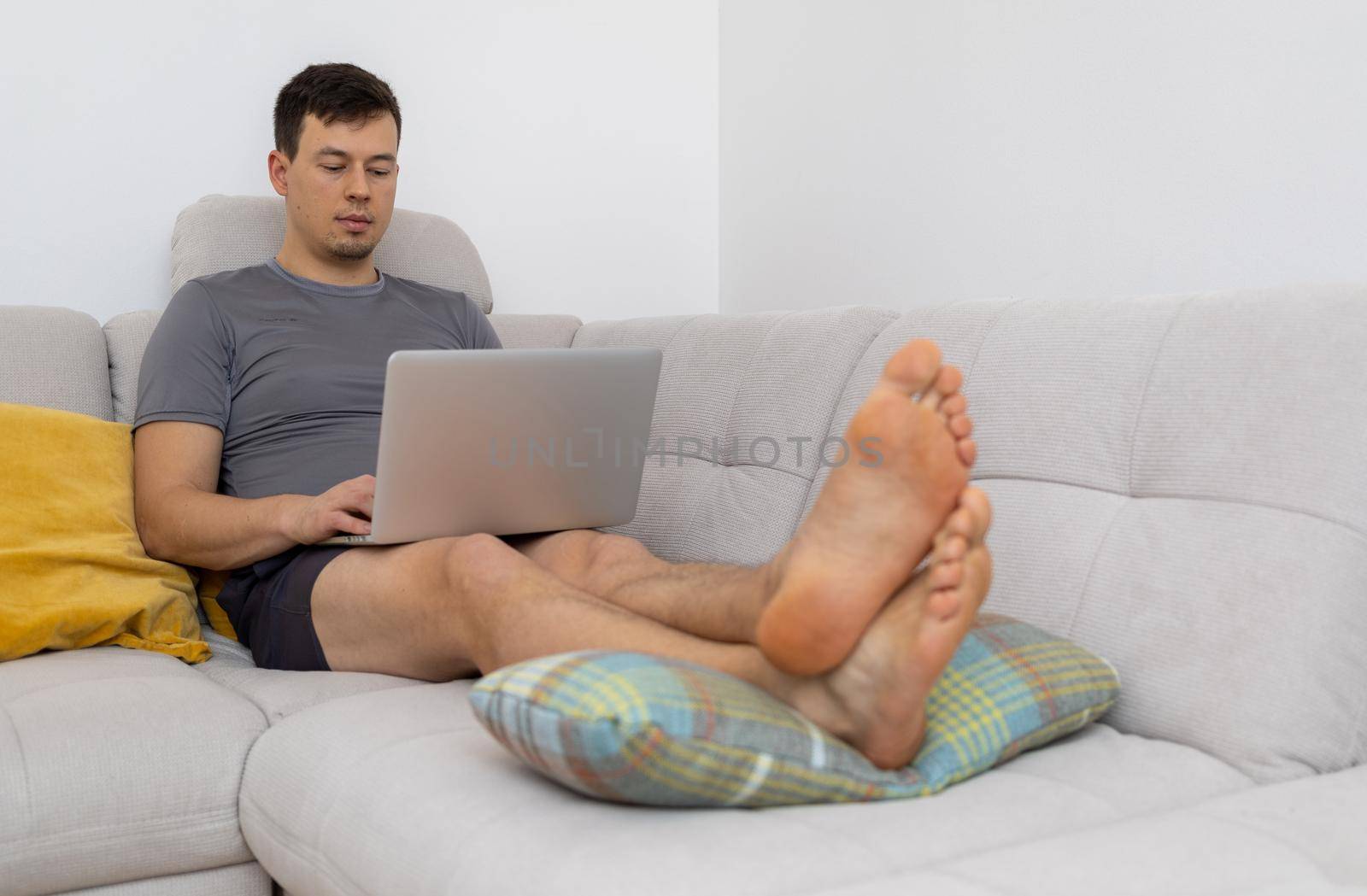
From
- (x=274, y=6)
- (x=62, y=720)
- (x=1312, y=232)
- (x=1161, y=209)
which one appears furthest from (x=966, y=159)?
(x=62, y=720)

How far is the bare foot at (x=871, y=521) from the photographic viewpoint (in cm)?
101

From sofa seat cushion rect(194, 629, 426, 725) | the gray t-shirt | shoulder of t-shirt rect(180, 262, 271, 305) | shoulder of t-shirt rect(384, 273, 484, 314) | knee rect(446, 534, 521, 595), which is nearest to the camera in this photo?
knee rect(446, 534, 521, 595)

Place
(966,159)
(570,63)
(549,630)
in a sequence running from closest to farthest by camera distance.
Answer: (549,630) → (966,159) → (570,63)

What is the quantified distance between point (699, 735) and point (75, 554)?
1175 millimetres

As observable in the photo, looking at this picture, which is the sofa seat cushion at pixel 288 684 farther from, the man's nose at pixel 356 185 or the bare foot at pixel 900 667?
the man's nose at pixel 356 185

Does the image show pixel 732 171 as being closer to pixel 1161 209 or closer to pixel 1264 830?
pixel 1161 209

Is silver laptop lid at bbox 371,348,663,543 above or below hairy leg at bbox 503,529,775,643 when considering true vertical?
Result: above

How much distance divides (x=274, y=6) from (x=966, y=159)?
4.92 feet

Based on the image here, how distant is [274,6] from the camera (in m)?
2.55

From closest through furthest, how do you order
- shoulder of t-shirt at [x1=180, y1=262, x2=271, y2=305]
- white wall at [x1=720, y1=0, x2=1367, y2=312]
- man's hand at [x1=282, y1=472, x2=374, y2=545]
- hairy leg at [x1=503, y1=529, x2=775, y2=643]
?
1. hairy leg at [x1=503, y1=529, x2=775, y2=643]
2. man's hand at [x1=282, y1=472, x2=374, y2=545]
3. white wall at [x1=720, y1=0, x2=1367, y2=312]
4. shoulder of t-shirt at [x1=180, y1=262, x2=271, y2=305]

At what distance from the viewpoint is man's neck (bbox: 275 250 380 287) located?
2168 millimetres

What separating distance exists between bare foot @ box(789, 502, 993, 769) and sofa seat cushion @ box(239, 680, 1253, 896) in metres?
0.06

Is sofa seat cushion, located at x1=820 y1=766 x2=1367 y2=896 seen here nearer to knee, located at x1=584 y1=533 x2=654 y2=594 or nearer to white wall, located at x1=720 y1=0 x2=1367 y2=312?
knee, located at x1=584 y1=533 x2=654 y2=594

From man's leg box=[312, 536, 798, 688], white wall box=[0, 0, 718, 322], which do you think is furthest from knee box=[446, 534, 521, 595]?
white wall box=[0, 0, 718, 322]
